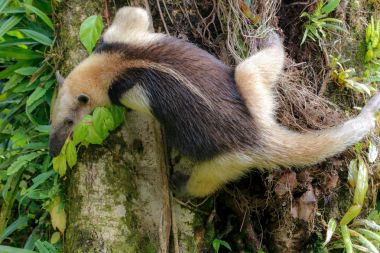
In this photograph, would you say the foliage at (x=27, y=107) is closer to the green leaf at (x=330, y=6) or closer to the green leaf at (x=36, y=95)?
the green leaf at (x=36, y=95)

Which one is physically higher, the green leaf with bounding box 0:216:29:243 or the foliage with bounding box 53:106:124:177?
the foliage with bounding box 53:106:124:177

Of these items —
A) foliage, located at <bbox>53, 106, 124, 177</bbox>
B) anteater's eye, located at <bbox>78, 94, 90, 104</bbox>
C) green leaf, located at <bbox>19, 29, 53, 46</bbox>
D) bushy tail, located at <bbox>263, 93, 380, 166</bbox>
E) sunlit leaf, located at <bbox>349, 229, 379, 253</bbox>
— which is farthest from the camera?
green leaf, located at <bbox>19, 29, 53, 46</bbox>

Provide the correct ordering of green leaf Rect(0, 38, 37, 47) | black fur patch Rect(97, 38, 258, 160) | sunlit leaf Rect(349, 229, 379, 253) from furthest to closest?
green leaf Rect(0, 38, 37, 47), sunlit leaf Rect(349, 229, 379, 253), black fur patch Rect(97, 38, 258, 160)

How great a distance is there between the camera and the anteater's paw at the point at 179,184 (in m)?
4.13

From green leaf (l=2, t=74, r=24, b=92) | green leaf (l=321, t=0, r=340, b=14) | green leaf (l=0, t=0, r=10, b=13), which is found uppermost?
green leaf (l=0, t=0, r=10, b=13)

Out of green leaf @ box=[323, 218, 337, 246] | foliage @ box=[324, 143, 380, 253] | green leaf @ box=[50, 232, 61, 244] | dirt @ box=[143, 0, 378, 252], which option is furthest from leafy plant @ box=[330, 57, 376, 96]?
green leaf @ box=[50, 232, 61, 244]

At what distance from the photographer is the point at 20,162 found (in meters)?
4.38

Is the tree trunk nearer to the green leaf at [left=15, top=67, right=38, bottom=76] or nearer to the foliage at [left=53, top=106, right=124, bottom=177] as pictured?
the foliage at [left=53, top=106, right=124, bottom=177]

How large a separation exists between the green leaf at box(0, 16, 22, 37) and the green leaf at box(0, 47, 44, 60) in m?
0.15

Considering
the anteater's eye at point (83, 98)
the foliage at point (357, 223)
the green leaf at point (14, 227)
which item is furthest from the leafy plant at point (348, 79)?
the green leaf at point (14, 227)

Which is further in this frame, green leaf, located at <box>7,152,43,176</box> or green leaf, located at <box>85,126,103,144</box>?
green leaf, located at <box>7,152,43,176</box>

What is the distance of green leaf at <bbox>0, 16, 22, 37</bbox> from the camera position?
4.48 meters

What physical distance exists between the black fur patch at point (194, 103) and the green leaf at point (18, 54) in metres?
1.14

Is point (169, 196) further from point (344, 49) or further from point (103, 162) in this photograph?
point (344, 49)
